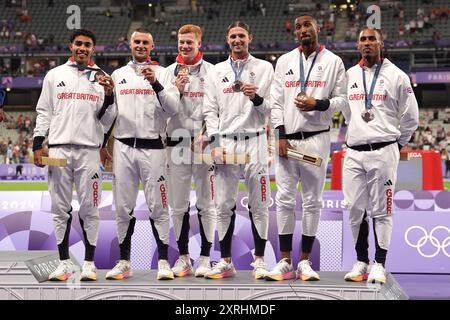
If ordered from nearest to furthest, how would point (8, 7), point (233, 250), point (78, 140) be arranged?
point (78, 140) → point (233, 250) → point (8, 7)

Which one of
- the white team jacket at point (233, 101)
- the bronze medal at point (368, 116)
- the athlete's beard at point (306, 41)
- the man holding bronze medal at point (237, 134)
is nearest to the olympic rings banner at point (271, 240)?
the man holding bronze medal at point (237, 134)

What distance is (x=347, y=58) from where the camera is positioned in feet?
128

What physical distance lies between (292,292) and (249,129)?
1.80m

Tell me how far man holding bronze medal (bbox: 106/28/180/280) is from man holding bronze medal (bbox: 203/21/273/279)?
1.53 feet

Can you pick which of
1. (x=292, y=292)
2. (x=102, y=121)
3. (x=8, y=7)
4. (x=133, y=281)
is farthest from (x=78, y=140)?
(x=8, y=7)

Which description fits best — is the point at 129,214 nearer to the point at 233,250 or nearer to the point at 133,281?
the point at 133,281

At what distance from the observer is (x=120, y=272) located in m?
6.98

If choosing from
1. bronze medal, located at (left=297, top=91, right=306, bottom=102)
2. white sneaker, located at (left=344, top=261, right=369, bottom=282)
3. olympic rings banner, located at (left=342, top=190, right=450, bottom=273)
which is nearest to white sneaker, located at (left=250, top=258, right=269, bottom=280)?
white sneaker, located at (left=344, top=261, right=369, bottom=282)

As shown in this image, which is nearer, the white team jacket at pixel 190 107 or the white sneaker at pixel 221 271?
the white sneaker at pixel 221 271

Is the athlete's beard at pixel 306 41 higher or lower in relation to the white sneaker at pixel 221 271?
higher

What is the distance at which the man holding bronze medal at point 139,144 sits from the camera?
7.03m

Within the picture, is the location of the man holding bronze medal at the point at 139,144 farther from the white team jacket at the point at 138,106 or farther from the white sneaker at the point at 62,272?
the white sneaker at the point at 62,272

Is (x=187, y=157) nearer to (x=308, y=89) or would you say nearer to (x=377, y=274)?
(x=308, y=89)

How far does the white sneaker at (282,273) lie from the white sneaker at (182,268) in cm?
98
